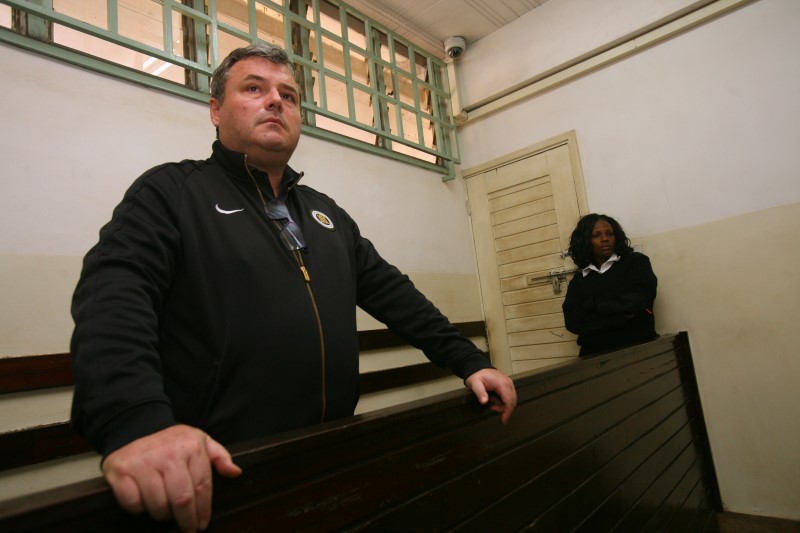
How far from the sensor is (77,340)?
2.20 ft

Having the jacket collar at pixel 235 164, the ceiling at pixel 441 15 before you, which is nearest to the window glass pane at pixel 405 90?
the ceiling at pixel 441 15

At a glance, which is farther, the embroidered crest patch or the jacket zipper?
the embroidered crest patch

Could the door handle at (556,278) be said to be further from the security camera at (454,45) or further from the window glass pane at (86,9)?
the window glass pane at (86,9)

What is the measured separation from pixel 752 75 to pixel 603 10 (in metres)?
1.06

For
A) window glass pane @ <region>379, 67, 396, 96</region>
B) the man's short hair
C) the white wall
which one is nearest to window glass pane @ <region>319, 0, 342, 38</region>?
window glass pane @ <region>379, 67, 396, 96</region>

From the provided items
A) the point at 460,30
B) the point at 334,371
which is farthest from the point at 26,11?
the point at 460,30

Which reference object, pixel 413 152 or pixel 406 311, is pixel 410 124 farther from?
pixel 406 311

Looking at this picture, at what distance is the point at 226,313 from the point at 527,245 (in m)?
2.80

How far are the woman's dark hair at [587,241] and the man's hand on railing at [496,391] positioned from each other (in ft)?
6.35

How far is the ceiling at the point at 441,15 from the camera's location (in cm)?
329

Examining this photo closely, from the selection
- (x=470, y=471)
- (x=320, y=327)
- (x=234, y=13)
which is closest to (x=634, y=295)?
(x=470, y=471)

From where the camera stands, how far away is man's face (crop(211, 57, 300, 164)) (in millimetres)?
1199

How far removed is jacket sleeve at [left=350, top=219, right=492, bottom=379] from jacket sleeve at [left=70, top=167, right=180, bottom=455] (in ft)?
1.89

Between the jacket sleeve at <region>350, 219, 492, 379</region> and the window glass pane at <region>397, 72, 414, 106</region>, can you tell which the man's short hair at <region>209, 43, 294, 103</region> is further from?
the window glass pane at <region>397, 72, 414, 106</region>
